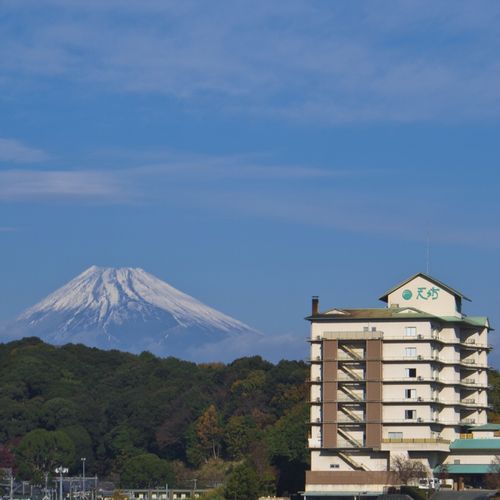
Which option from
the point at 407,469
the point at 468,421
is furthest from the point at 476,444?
the point at 468,421

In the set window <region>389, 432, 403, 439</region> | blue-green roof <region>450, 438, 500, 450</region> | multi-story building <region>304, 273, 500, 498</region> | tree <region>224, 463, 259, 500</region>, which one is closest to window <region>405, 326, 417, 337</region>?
multi-story building <region>304, 273, 500, 498</region>

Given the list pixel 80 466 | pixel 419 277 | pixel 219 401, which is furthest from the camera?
pixel 219 401

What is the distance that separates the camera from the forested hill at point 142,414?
157125 mm

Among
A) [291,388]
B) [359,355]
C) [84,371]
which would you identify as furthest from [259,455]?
[84,371]

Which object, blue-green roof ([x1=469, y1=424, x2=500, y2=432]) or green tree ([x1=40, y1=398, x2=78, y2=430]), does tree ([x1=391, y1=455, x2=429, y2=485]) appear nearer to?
blue-green roof ([x1=469, y1=424, x2=500, y2=432])

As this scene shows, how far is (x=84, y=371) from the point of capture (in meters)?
195

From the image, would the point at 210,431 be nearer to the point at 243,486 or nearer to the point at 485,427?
the point at 243,486

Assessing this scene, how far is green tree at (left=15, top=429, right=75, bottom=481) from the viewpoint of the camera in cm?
15538

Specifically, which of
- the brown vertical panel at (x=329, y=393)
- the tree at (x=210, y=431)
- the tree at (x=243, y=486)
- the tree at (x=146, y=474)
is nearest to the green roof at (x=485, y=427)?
the brown vertical panel at (x=329, y=393)

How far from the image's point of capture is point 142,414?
171 metres

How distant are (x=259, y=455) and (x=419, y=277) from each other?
25.3m

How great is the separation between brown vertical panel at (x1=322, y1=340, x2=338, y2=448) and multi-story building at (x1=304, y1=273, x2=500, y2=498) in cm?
8

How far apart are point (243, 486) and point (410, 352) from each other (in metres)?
17.7

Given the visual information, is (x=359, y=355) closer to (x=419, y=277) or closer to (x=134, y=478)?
(x=419, y=277)
